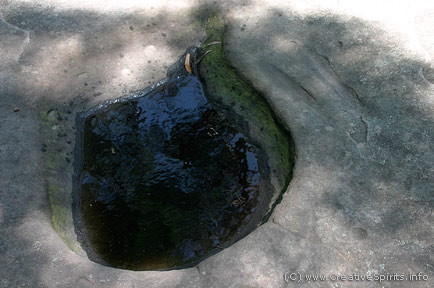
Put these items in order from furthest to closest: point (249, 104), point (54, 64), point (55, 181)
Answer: point (54, 64) → point (249, 104) → point (55, 181)

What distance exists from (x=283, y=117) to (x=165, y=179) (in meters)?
0.86

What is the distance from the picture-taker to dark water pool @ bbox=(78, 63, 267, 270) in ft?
7.76

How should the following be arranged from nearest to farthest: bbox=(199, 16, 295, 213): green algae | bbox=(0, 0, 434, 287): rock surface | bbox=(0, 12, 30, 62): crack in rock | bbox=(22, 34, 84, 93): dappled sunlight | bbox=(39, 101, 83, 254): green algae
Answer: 1. bbox=(0, 0, 434, 287): rock surface
2. bbox=(39, 101, 83, 254): green algae
3. bbox=(199, 16, 295, 213): green algae
4. bbox=(22, 34, 84, 93): dappled sunlight
5. bbox=(0, 12, 30, 62): crack in rock

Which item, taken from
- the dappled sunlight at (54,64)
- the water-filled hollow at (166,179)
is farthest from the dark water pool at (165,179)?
the dappled sunlight at (54,64)

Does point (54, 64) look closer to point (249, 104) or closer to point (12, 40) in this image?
point (12, 40)

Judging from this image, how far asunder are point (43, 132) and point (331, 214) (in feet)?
6.24

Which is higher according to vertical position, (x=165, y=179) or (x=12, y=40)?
(x=12, y=40)

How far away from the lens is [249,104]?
9.71 feet

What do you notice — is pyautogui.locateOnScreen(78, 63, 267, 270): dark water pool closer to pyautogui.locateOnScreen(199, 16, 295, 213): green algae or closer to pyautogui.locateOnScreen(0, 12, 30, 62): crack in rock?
pyautogui.locateOnScreen(199, 16, 295, 213): green algae

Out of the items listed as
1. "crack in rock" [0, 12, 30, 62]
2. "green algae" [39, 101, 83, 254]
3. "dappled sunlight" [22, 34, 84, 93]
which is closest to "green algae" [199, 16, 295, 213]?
"dappled sunlight" [22, 34, 84, 93]

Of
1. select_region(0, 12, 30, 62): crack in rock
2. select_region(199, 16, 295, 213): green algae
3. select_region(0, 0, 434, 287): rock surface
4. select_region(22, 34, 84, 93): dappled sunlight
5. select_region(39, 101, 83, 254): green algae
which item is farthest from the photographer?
select_region(0, 12, 30, 62): crack in rock

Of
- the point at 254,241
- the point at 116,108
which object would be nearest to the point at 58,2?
the point at 116,108

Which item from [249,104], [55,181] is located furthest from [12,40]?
[249,104]

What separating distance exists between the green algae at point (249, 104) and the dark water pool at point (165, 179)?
3.2 inches
